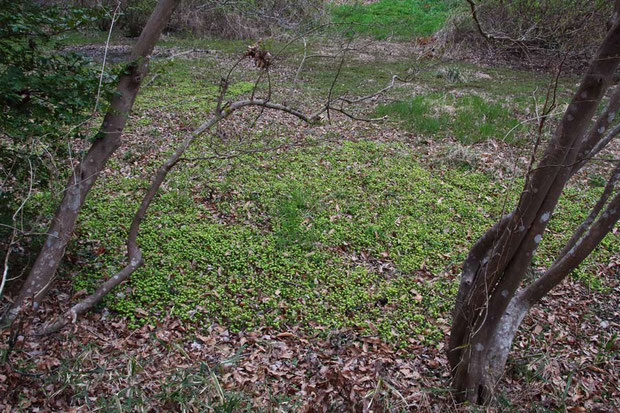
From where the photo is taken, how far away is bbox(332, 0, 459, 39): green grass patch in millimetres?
15703

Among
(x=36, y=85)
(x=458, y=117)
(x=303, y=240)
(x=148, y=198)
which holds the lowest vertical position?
(x=303, y=240)

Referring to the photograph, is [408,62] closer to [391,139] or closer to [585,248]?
[391,139]

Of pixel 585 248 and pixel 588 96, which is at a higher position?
pixel 588 96

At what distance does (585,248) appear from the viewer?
298 centimetres

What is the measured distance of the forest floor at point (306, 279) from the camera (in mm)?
3383

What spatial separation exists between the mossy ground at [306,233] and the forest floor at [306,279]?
0.8 inches

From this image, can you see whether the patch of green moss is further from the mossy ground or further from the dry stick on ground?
the dry stick on ground

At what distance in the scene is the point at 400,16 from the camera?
17859 millimetres

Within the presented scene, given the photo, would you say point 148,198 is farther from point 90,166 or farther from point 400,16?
point 400,16

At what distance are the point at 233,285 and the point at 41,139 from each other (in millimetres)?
2161

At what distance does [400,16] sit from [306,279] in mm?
15979

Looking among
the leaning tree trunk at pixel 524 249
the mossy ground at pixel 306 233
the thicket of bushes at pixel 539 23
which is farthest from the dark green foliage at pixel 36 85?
the thicket of bushes at pixel 539 23

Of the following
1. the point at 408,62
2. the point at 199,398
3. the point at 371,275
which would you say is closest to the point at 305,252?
the point at 371,275

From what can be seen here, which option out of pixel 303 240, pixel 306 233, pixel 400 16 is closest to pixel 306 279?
pixel 303 240
